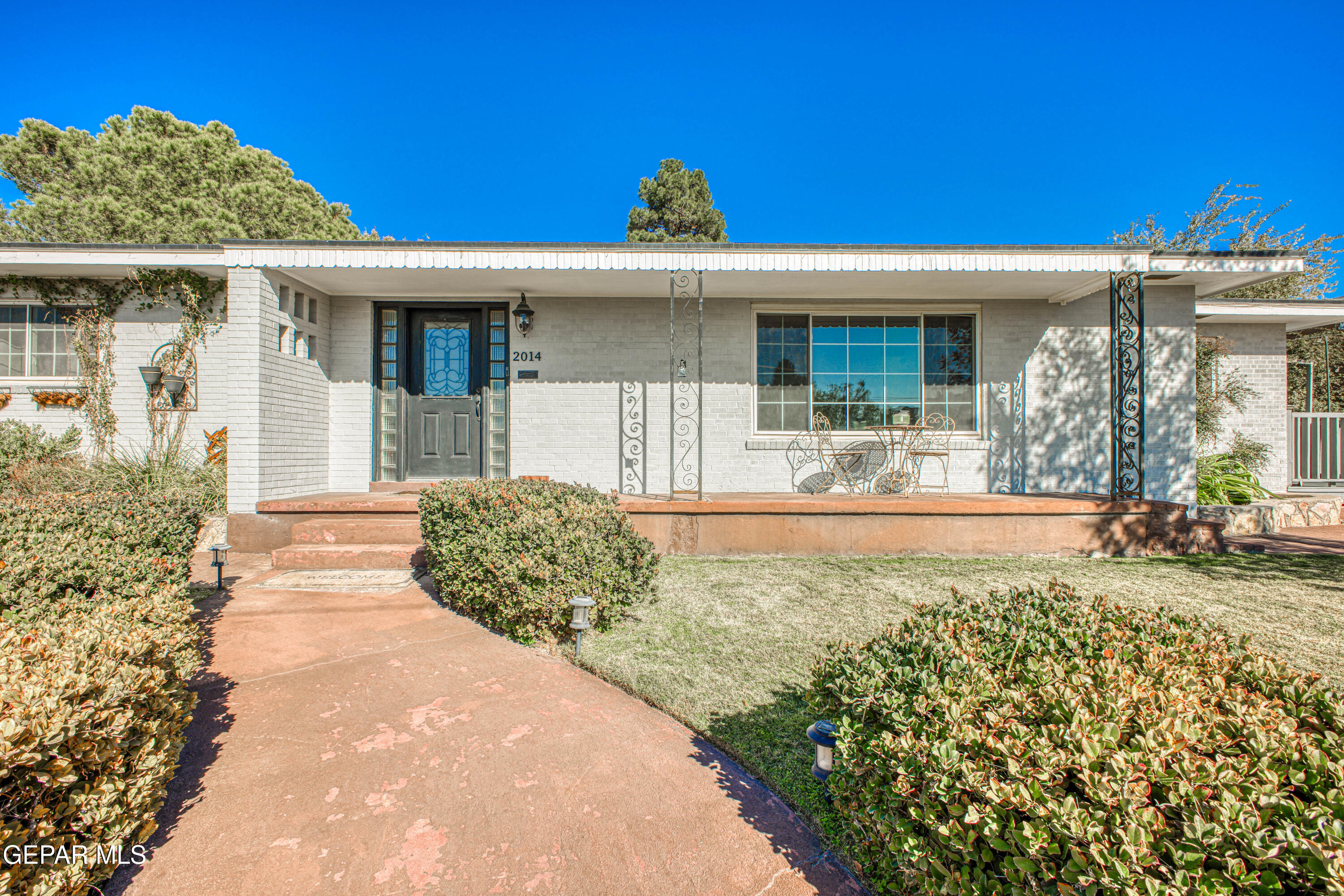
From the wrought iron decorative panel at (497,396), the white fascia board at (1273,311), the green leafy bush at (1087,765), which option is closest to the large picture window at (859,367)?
the wrought iron decorative panel at (497,396)

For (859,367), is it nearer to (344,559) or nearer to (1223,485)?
(1223,485)

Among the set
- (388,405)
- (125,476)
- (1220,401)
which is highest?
(1220,401)

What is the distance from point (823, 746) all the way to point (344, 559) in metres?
5.04

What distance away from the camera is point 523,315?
7.55 meters

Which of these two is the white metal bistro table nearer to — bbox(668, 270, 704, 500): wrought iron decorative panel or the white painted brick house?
the white painted brick house

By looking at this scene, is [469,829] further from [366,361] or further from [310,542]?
[366,361]

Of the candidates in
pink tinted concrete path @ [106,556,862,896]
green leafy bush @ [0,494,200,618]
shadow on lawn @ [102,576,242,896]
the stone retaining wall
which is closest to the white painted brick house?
the stone retaining wall

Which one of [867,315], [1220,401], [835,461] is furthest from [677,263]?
[1220,401]

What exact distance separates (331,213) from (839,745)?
23441mm

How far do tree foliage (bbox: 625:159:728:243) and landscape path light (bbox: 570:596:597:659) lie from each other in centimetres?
2103

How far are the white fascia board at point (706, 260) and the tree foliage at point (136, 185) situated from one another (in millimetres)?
10406

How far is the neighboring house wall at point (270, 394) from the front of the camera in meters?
6.21

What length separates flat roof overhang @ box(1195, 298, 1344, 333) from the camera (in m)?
8.64

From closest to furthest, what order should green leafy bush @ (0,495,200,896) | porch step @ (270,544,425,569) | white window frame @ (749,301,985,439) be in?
1. green leafy bush @ (0,495,200,896)
2. porch step @ (270,544,425,569)
3. white window frame @ (749,301,985,439)
